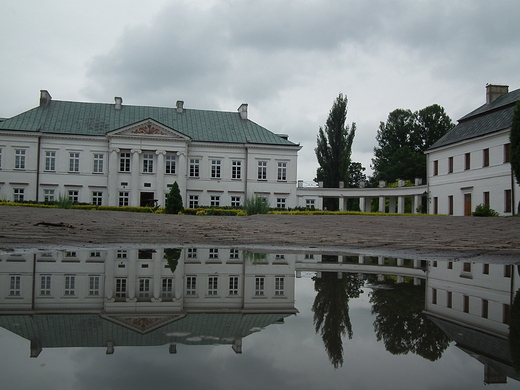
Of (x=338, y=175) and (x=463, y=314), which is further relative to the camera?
(x=338, y=175)

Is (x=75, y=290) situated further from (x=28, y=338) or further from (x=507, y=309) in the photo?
(x=507, y=309)

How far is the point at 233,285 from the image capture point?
4.48m

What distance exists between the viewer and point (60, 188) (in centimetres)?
4309

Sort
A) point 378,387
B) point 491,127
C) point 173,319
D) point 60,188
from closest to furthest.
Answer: point 378,387 < point 173,319 < point 491,127 < point 60,188

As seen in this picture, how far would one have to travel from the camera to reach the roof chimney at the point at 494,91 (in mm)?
41844

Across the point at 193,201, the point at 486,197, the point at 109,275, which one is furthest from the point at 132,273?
the point at 193,201

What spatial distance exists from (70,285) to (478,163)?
3875cm

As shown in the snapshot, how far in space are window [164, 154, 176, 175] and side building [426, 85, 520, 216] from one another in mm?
24593

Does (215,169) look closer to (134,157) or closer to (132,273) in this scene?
(134,157)

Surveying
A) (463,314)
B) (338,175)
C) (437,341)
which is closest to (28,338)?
(437,341)

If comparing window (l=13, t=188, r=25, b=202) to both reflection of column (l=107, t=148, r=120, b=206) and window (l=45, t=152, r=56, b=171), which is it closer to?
window (l=45, t=152, r=56, b=171)

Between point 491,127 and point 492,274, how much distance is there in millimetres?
35240

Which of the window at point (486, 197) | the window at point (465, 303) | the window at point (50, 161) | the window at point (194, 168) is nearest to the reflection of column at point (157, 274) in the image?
the window at point (465, 303)

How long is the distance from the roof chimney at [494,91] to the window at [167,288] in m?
44.1
